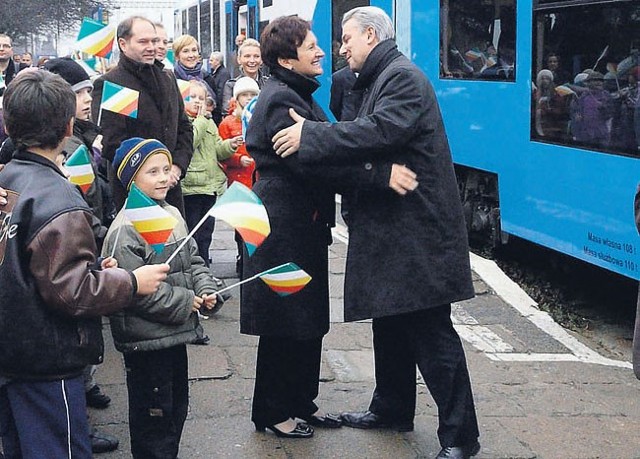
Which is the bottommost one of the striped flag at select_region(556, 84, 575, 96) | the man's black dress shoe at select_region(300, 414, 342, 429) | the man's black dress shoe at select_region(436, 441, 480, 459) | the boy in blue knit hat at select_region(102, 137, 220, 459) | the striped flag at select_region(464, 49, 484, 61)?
the man's black dress shoe at select_region(300, 414, 342, 429)

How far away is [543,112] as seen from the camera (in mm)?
8422

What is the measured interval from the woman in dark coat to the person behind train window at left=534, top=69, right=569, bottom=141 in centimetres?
382

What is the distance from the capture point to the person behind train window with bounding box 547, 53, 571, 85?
8.06 metres

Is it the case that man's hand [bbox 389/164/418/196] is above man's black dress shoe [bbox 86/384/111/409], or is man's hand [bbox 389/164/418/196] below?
above

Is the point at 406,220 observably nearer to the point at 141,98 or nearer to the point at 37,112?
the point at 37,112

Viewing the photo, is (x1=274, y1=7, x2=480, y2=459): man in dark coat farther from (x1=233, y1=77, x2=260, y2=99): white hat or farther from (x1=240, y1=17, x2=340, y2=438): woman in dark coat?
(x1=233, y1=77, x2=260, y2=99): white hat

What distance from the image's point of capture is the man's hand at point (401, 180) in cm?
428

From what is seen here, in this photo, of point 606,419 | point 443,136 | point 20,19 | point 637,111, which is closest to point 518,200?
point 637,111

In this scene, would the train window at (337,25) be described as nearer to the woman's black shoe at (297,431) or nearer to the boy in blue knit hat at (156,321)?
the woman's black shoe at (297,431)

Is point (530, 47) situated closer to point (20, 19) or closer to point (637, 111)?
point (637, 111)

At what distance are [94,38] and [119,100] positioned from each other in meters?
0.91

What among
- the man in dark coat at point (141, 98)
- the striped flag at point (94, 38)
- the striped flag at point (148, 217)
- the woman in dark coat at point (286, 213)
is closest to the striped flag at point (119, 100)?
the man in dark coat at point (141, 98)

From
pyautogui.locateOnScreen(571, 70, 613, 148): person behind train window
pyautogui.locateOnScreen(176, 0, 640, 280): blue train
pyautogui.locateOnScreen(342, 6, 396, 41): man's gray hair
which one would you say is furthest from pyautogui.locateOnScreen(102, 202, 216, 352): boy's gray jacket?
pyautogui.locateOnScreen(571, 70, 613, 148): person behind train window

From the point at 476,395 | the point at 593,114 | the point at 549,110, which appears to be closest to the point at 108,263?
the point at 476,395
